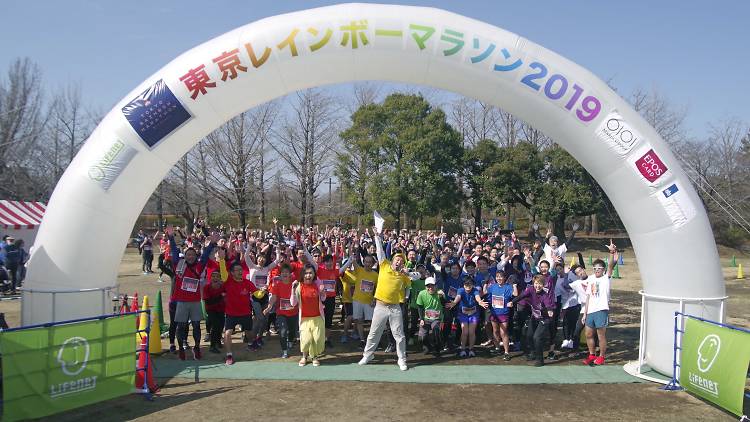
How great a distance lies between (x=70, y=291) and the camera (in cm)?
763

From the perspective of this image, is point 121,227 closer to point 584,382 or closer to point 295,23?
point 295,23

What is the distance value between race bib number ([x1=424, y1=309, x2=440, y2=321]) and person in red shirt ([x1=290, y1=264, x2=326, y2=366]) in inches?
68.8

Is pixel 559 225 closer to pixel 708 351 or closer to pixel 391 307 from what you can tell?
pixel 391 307

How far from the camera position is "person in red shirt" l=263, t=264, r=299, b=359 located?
8.52m

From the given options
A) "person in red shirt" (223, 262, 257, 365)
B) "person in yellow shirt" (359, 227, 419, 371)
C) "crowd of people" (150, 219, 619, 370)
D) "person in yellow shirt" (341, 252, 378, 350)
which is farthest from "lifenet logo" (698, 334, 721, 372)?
"person in red shirt" (223, 262, 257, 365)

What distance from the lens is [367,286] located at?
30.5 ft

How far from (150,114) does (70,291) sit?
2797mm

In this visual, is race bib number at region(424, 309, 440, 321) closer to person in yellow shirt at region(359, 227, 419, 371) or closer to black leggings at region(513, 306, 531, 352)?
person in yellow shirt at region(359, 227, 419, 371)

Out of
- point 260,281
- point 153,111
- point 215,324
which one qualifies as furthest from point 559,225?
point 153,111

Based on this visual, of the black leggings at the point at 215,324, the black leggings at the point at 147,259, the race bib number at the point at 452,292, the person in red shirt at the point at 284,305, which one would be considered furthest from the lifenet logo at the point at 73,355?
the black leggings at the point at 147,259

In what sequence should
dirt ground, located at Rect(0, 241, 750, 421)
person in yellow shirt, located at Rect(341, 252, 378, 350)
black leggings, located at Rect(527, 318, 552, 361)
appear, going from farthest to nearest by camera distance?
person in yellow shirt, located at Rect(341, 252, 378, 350) < black leggings, located at Rect(527, 318, 552, 361) < dirt ground, located at Rect(0, 241, 750, 421)

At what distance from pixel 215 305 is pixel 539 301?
5.19 m

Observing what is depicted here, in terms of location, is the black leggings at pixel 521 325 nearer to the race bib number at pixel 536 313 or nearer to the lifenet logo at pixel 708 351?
the race bib number at pixel 536 313

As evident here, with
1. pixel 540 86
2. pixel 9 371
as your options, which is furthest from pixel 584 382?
pixel 9 371
